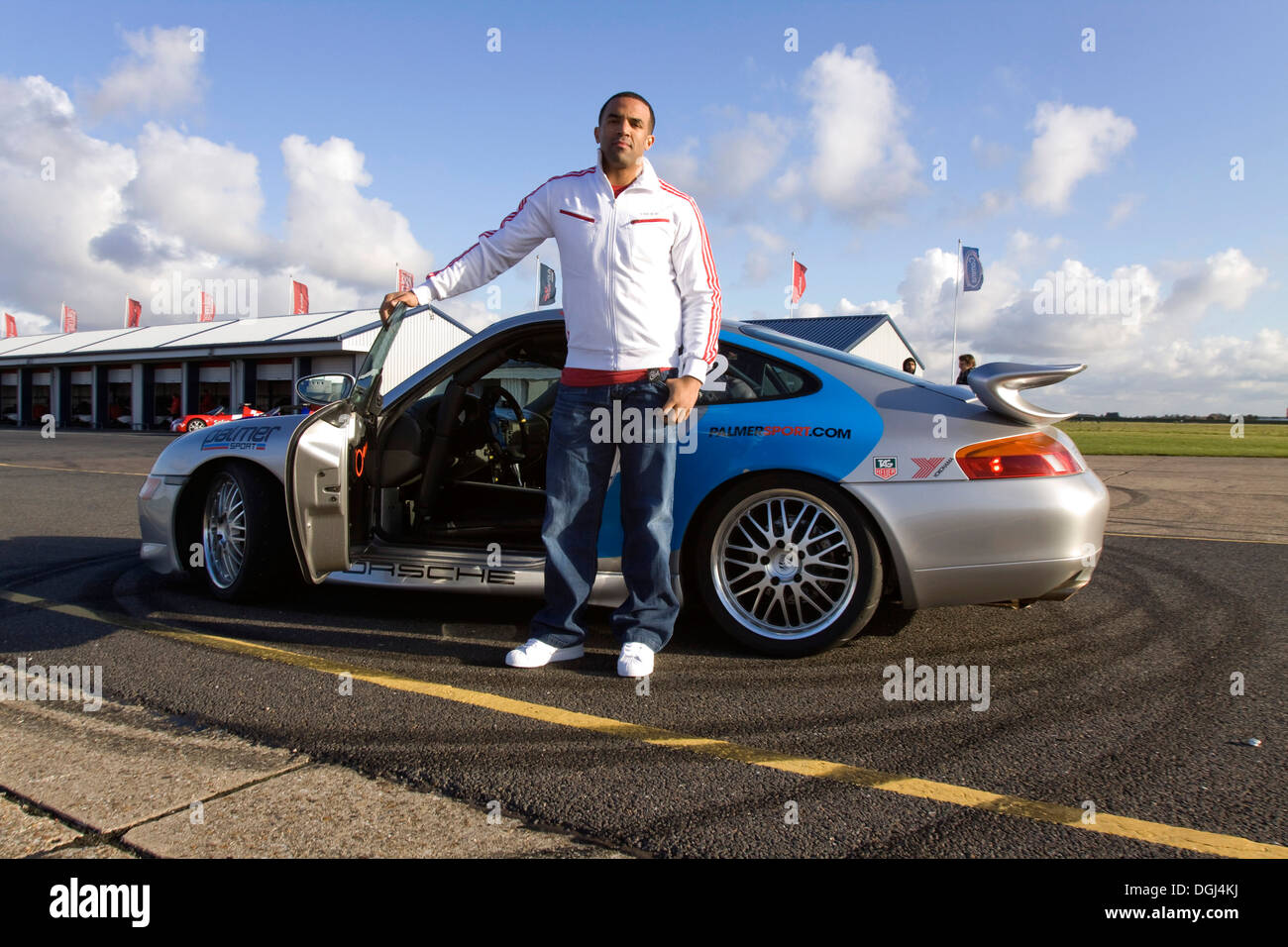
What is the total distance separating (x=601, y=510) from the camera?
3338mm

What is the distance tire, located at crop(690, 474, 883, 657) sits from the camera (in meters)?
3.22

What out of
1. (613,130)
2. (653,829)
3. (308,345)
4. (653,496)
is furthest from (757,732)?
(308,345)

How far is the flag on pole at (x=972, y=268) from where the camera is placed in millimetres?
29234

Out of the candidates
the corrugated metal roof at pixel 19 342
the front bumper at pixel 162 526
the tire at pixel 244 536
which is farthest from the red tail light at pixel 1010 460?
the corrugated metal roof at pixel 19 342

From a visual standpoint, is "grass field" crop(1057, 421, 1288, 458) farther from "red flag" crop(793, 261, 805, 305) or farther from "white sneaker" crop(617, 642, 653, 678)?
"red flag" crop(793, 261, 805, 305)

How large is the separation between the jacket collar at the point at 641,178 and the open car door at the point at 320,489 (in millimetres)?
864

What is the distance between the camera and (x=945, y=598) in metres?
3.21

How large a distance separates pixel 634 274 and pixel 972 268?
29.0 metres

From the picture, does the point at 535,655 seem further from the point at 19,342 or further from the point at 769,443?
the point at 19,342

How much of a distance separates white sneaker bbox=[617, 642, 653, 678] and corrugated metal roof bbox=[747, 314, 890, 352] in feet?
101

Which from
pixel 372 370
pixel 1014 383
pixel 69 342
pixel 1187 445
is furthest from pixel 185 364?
pixel 1014 383

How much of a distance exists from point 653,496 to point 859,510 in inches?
29.5

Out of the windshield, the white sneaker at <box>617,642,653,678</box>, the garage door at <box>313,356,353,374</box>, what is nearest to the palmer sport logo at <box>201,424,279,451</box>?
the windshield
